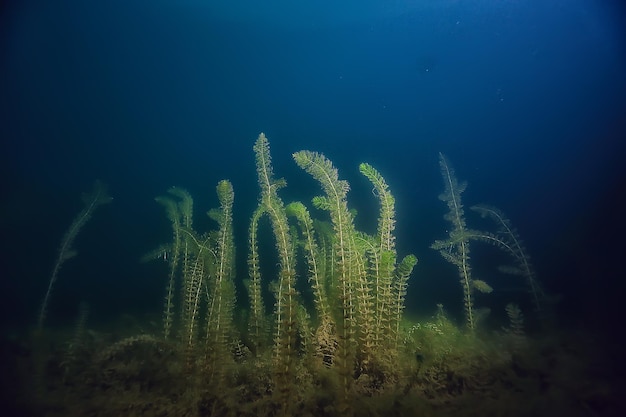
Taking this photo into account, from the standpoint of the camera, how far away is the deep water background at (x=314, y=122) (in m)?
9.57

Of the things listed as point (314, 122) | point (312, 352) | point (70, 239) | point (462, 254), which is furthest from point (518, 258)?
point (314, 122)

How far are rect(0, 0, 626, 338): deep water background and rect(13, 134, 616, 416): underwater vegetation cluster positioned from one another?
4.58 metres

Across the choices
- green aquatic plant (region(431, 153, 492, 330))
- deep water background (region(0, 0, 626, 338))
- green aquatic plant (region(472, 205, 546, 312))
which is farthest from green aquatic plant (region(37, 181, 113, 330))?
green aquatic plant (region(472, 205, 546, 312))

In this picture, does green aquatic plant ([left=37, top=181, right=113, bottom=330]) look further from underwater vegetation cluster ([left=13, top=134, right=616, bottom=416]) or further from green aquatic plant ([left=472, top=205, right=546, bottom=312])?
green aquatic plant ([left=472, top=205, right=546, bottom=312])

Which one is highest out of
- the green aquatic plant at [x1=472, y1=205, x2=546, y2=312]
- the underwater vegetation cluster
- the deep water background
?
the deep water background

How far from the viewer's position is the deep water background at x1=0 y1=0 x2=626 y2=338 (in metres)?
9.57

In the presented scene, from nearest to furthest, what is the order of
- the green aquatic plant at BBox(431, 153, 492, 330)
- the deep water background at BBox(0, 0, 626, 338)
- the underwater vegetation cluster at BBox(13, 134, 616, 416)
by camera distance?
the underwater vegetation cluster at BBox(13, 134, 616, 416), the green aquatic plant at BBox(431, 153, 492, 330), the deep water background at BBox(0, 0, 626, 338)

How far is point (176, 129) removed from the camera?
42.3 ft

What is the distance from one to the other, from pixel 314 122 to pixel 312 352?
989 centimetres

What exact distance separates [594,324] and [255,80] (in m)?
10.8

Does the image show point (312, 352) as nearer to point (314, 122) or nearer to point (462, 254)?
point (462, 254)

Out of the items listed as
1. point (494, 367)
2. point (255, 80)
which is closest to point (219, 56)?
point (255, 80)

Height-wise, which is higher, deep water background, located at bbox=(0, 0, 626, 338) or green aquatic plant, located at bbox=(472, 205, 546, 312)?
deep water background, located at bbox=(0, 0, 626, 338)

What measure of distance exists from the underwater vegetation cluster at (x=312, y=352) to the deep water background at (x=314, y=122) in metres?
4.58
